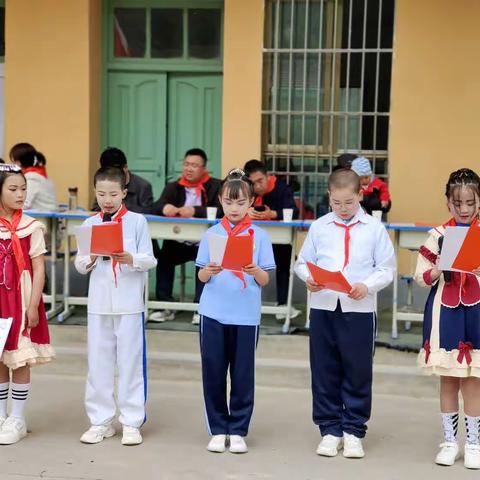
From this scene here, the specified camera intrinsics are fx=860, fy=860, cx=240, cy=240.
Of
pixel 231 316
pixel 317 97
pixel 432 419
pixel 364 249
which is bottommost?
pixel 432 419

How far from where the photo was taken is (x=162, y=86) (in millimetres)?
9305

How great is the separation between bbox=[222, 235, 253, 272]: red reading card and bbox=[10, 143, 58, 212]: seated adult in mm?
3405

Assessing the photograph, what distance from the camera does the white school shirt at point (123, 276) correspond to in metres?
5.07

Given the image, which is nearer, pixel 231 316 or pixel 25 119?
pixel 231 316

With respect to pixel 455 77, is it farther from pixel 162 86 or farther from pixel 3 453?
pixel 3 453

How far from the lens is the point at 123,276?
5078 mm

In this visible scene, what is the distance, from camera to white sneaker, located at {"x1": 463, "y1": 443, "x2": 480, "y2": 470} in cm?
478

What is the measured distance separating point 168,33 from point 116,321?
4.93m

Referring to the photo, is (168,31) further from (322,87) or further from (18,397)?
(18,397)

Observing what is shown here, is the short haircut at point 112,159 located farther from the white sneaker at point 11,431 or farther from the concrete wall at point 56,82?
the white sneaker at point 11,431

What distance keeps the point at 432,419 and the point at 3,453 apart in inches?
109

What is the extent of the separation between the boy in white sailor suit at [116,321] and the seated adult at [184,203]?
2366 mm

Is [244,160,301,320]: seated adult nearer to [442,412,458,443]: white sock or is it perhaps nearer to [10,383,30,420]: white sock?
[442,412,458,443]: white sock

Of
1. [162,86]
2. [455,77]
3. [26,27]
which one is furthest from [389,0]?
[26,27]
